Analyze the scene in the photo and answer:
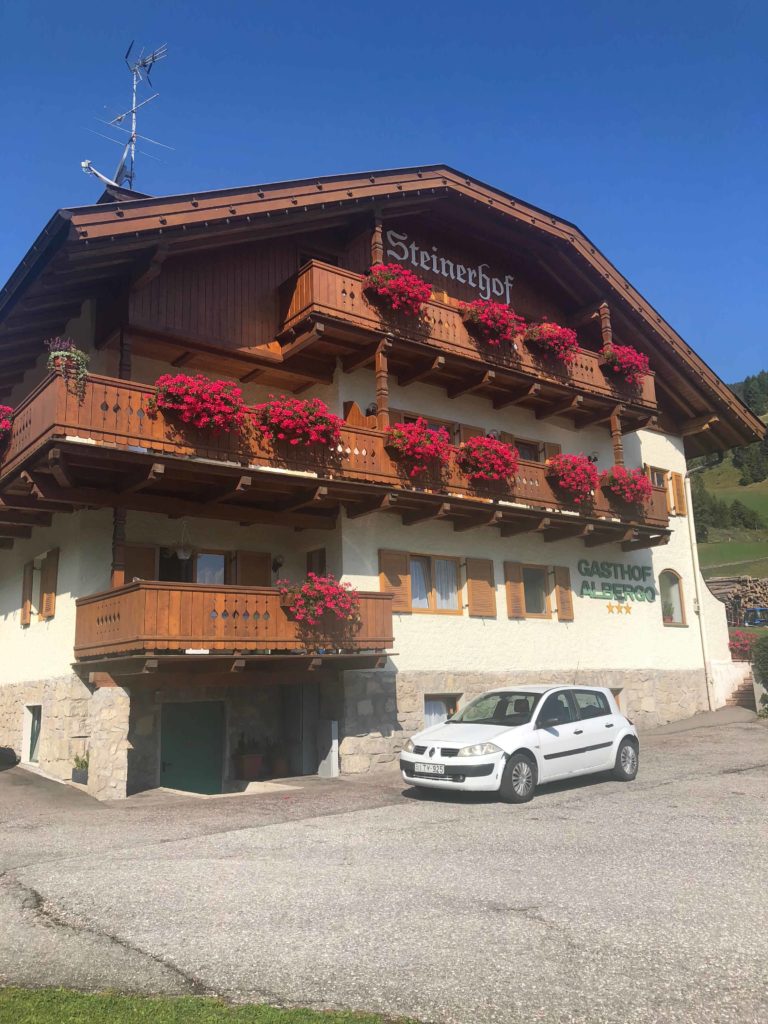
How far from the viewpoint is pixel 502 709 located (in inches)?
568

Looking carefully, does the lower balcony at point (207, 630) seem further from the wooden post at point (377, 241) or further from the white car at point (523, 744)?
the wooden post at point (377, 241)

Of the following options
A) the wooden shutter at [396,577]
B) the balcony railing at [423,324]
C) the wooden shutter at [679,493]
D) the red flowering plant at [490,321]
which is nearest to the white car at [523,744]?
the wooden shutter at [396,577]

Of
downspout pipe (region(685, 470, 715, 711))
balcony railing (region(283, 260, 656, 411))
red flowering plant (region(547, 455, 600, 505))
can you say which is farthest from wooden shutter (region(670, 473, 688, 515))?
red flowering plant (region(547, 455, 600, 505))

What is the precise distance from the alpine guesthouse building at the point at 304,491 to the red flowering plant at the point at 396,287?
114 mm

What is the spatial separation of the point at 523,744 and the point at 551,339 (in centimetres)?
1157

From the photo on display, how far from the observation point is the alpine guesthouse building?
15.3 metres

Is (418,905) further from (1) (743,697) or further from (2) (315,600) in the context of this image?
(1) (743,697)

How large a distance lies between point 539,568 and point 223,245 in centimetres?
1065

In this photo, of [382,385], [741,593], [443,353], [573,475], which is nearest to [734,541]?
[741,593]

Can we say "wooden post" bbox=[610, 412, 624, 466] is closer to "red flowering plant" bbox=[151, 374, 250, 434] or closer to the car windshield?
the car windshield

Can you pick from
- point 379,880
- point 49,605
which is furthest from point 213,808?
point 49,605

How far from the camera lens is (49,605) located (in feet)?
60.7

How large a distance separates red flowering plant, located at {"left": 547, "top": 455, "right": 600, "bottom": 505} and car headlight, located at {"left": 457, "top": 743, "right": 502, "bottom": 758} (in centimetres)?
921

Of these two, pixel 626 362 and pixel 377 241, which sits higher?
pixel 377 241
